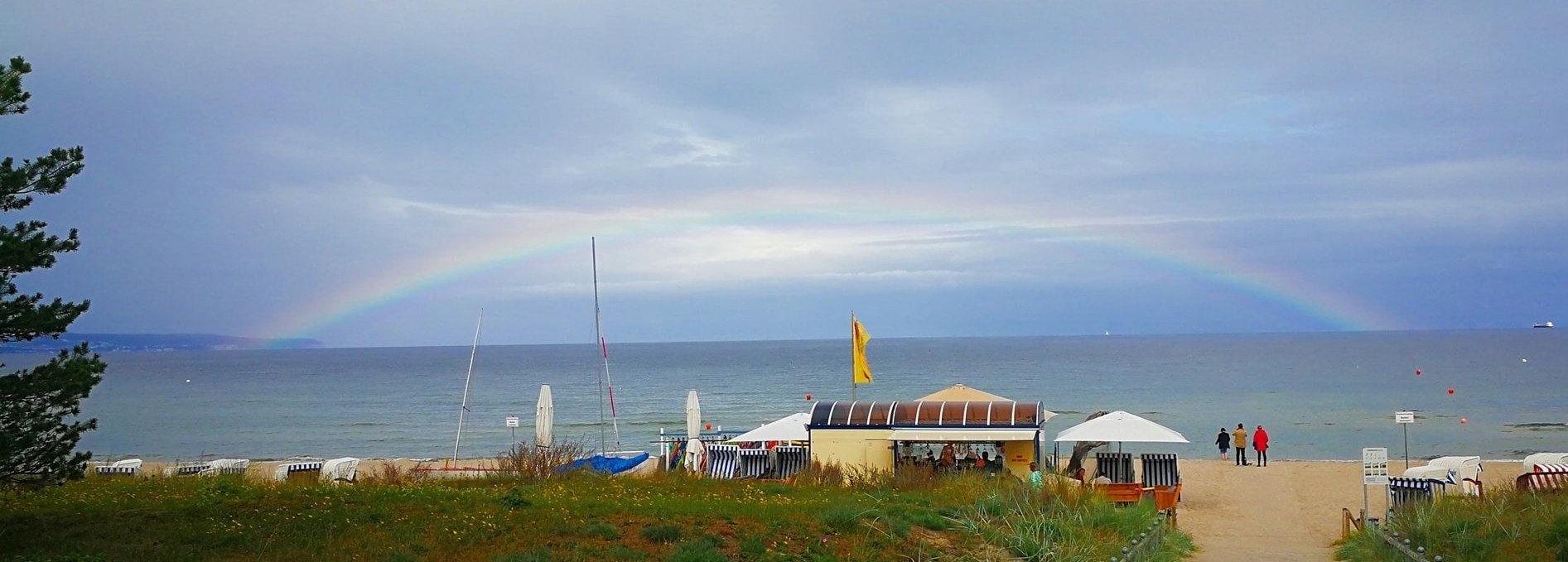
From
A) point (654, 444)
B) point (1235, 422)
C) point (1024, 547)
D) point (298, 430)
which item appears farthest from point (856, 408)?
point (298, 430)

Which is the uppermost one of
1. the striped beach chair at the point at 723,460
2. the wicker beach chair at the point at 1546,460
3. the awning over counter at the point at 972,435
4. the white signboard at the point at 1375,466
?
the awning over counter at the point at 972,435

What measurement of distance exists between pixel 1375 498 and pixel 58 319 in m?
21.8

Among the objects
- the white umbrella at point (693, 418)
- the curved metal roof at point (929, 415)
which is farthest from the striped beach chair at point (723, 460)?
the curved metal roof at point (929, 415)

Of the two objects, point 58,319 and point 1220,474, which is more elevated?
point 58,319

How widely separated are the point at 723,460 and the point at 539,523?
11602 millimetres

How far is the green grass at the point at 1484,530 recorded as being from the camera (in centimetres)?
1081

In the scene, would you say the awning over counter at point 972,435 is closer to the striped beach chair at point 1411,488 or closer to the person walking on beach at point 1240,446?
the striped beach chair at point 1411,488

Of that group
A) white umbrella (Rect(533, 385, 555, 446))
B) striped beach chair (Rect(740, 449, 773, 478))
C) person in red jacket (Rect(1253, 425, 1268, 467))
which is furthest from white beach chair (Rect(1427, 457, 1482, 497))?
white umbrella (Rect(533, 385, 555, 446))

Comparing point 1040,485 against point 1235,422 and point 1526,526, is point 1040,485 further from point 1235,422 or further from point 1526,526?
point 1235,422

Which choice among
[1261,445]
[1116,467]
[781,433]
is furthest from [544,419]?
[1261,445]

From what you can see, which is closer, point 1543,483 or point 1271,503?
point 1543,483

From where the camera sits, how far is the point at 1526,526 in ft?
37.9

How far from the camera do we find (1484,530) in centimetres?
1182

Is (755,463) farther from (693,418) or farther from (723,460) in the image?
(693,418)
